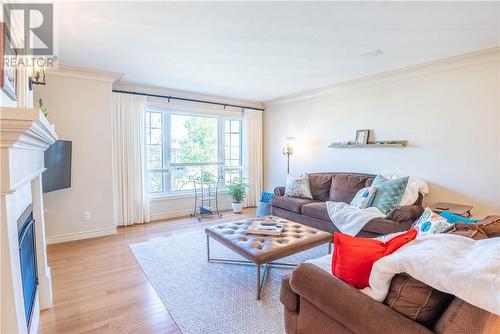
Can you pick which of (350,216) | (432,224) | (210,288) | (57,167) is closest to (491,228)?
(432,224)

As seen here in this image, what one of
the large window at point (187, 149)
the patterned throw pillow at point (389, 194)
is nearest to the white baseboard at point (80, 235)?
the large window at point (187, 149)

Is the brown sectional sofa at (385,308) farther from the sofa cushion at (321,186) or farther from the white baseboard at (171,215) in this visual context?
the white baseboard at (171,215)

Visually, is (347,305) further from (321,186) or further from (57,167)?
(57,167)

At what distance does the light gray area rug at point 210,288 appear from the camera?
1964mm

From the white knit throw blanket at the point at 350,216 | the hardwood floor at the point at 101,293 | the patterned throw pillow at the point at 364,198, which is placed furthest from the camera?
the patterned throw pillow at the point at 364,198

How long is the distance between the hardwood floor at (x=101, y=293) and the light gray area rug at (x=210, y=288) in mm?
112

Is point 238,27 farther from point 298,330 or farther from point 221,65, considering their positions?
point 298,330

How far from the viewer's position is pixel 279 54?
9.93 ft

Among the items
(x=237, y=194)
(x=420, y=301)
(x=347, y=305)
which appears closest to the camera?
(x=420, y=301)

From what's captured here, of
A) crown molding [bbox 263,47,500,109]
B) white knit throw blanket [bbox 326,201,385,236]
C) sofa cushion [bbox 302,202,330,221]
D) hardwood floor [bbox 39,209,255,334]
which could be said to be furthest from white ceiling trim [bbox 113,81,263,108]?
white knit throw blanket [bbox 326,201,385,236]

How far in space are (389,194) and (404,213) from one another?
1.43 feet

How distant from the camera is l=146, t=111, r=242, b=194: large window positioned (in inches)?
191

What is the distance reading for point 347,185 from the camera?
404 centimetres

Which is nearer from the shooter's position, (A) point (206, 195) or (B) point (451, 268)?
(B) point (451, 268)
